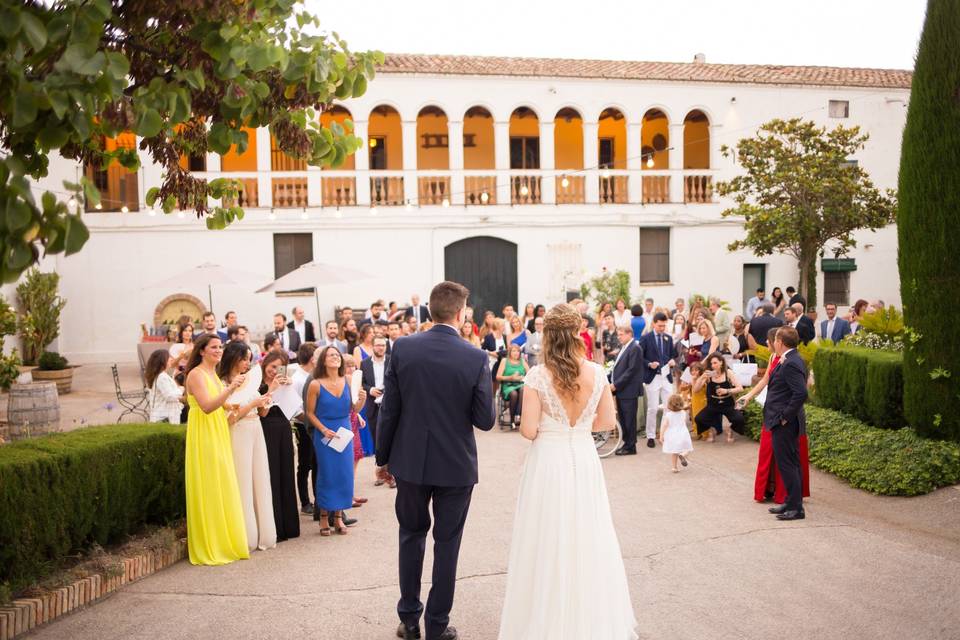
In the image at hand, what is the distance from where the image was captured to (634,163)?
25453mm

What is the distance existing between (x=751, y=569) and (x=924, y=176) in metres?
5.02

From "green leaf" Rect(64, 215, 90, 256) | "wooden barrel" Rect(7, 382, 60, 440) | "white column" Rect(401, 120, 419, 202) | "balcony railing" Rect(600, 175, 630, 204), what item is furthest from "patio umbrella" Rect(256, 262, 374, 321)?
"green leaf" Rect(64, 215, 90, 256)

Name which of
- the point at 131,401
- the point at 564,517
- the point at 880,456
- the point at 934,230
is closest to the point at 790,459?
the point at 880,456

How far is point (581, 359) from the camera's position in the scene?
16.9ft

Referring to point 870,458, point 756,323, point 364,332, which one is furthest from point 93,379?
point 870,458

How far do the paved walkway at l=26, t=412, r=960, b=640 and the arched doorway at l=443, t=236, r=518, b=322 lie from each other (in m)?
15.6

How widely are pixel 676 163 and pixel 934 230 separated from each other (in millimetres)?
16975

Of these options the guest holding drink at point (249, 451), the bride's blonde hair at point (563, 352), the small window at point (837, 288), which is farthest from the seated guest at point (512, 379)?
the small window at point (837, 288)

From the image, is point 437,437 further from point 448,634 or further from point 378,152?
point 378,152

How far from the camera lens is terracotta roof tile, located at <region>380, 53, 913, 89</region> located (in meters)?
24.4

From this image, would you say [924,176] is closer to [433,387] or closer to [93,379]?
[433,387]

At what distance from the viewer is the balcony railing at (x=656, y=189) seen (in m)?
25.5

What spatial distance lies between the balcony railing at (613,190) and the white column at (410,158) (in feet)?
18.2

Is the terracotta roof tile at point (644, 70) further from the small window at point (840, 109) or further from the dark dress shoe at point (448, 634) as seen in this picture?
the dark dress shoe at point (448, 634)
